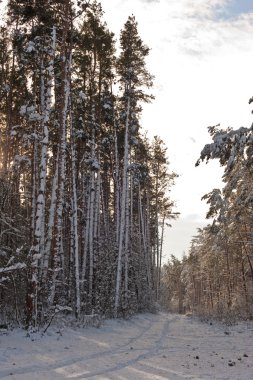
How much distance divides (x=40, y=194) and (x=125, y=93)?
1044 centimetres

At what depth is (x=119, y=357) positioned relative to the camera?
9203mm

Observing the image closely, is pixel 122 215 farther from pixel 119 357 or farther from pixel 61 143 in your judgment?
pixel 119 357

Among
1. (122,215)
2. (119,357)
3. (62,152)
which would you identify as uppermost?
(62,152)

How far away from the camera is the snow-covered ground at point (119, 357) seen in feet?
24.1

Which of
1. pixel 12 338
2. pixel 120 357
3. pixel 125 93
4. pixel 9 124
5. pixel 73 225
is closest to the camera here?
pixel 120 357

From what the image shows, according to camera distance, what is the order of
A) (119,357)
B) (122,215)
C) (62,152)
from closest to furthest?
(119,357), (62,152), (122,215)

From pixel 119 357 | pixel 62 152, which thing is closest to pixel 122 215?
pixel 62 152

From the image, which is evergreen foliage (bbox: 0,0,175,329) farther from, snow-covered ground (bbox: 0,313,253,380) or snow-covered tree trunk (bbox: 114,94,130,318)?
snow-covered ground (bbox: 0,313,253,380)

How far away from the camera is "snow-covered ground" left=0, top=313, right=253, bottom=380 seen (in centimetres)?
733

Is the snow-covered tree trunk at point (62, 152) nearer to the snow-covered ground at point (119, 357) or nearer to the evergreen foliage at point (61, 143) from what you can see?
the evergreen foliage at point (61, 143)

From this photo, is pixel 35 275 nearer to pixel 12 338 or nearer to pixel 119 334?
pixel 12 338

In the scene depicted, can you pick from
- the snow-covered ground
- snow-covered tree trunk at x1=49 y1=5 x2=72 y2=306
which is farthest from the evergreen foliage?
the snow-covered ground

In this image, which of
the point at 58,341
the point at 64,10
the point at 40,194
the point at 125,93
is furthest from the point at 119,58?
the point at 58,341

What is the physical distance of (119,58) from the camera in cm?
2119
